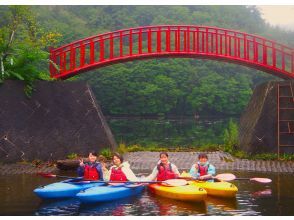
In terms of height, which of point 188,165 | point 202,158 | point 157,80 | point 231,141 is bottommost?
point 188,165

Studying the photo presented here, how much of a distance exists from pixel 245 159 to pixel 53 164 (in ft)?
19.1

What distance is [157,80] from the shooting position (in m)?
54.5

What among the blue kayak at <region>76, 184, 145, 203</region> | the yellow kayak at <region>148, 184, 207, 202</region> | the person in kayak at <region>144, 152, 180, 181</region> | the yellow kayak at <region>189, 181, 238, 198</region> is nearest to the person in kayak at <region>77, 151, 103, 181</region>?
the blue kayak at <region>76, 184, 145, 203</region>

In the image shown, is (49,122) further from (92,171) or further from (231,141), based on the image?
(231,141)

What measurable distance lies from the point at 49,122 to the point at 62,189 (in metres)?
6.18

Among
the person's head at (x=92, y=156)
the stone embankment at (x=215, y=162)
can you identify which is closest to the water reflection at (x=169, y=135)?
the stone embankment at (x=215, y=162)

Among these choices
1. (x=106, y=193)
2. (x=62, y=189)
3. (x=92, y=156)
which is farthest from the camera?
(x=92, y=156)

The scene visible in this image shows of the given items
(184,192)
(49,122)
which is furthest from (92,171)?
(49,122)

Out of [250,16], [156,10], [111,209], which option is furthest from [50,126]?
[250,16]

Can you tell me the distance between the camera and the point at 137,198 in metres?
10.8

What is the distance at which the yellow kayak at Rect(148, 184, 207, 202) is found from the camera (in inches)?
398

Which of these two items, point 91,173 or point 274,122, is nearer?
point 91,173

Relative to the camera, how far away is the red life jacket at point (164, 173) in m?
11.4

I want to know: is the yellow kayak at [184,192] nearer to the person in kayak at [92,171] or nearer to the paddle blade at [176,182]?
the paddle blade at [176,182]
